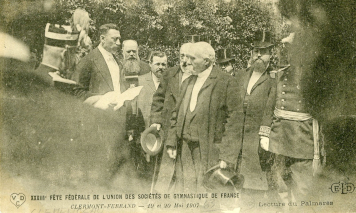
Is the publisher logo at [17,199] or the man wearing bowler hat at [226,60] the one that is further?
the man wearing bowler hat at [226,60]

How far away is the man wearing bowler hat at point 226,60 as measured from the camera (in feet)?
18.5

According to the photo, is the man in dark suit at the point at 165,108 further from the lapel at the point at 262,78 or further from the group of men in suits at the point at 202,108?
the lapel at the point at 262,78

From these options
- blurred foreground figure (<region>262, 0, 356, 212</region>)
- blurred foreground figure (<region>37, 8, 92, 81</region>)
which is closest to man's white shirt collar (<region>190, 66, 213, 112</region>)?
blurred foreground figure (<region>262, 0, 356, 212</region>)

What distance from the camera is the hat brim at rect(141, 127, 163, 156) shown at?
18.3 ft

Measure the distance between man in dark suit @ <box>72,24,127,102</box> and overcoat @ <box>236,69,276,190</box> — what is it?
1668mm

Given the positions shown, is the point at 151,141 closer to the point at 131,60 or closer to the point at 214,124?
the point at 214,124

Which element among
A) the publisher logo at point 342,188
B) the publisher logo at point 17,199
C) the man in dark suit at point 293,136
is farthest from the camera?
the publisher logo at point 342,188

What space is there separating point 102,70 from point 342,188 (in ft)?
12.5

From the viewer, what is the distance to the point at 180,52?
566 cm

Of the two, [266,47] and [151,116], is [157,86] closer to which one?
[151,116]

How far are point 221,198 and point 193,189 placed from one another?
0.42 m

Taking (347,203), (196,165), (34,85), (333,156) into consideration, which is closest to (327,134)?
(333,156)

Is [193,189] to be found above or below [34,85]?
below

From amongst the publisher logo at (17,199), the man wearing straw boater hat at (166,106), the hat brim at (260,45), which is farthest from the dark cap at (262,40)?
the publisher logo at (17,199)
